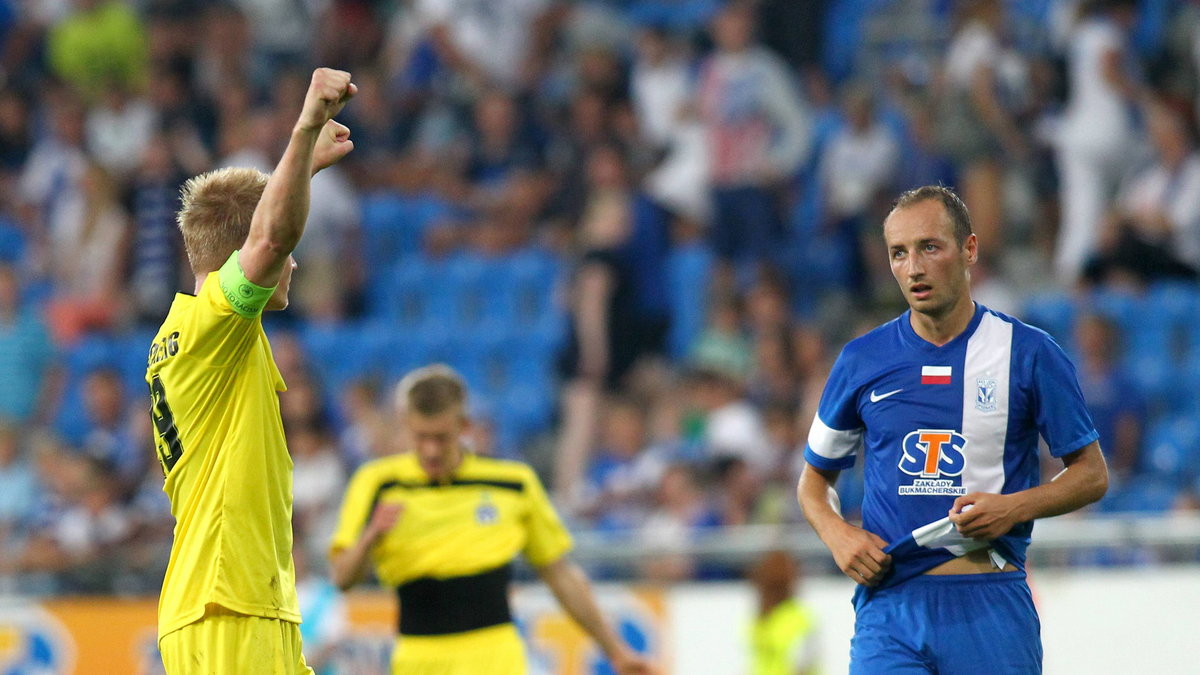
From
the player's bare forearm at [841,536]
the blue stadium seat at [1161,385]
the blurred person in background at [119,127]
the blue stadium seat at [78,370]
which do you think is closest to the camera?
the player's bare forearm at [841,536]

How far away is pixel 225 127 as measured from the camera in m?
15.8

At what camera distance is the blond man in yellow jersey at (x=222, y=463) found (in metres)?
4.41

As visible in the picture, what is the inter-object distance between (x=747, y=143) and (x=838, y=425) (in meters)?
Result: 8.15

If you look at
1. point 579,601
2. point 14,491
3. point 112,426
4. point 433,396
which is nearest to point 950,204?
point 433,396

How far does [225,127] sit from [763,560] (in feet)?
28.3

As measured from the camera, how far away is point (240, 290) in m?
4.21

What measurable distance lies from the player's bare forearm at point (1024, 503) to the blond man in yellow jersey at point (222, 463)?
78.0 inches

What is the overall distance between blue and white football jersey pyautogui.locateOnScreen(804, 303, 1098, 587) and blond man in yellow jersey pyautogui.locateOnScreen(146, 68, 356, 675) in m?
1.85

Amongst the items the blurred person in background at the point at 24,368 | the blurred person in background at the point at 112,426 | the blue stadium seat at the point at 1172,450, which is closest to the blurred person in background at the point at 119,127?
the blurred person in background at the point at 24,368

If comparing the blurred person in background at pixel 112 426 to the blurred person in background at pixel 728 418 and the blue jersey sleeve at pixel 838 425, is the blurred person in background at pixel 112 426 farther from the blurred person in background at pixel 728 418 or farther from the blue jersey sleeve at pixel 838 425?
the blue jersey sleeve at pixel 838 425

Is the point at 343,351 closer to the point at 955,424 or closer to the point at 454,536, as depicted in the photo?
the point at 454,536

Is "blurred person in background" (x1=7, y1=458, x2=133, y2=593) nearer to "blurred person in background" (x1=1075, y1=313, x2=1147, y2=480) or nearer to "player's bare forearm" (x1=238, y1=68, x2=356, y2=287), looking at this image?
"blurred person in background" (x1=1075, y1=313, x2=1147, y2=480)

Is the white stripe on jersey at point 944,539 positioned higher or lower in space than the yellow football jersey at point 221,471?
lower

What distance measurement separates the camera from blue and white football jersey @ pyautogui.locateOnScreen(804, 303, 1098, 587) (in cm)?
499
